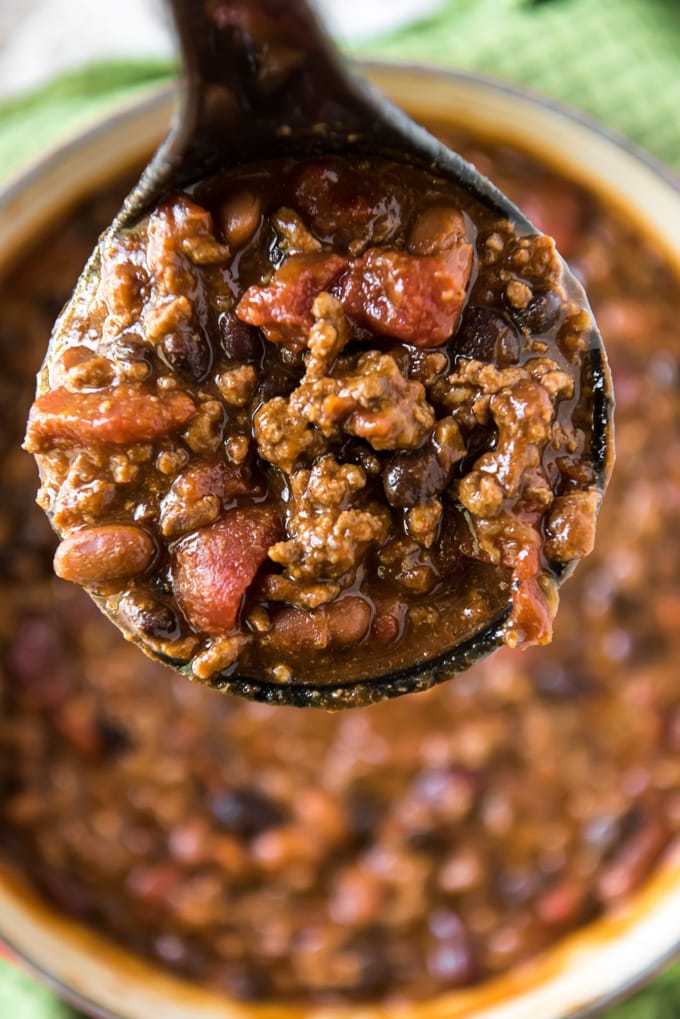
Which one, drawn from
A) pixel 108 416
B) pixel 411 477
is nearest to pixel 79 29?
pixel 108 416

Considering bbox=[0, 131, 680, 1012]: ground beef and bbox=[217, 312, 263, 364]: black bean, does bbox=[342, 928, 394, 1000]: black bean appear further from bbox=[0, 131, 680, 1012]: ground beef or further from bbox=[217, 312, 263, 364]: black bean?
bbox=[217, 312, 263, 364]: black bean

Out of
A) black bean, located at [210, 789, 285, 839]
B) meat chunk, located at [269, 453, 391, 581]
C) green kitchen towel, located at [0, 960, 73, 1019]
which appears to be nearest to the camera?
meat chunk, located at [269, 453, 391, 581]

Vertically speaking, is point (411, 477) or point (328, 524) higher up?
point (411, 477)

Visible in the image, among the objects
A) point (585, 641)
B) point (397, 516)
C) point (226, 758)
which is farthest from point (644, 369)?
point (226, 758)

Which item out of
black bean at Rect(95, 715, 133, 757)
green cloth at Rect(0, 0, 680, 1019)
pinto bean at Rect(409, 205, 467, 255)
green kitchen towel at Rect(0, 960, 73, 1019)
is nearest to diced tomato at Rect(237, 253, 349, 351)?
pinto bean at Rect(409, 205, 467, 255)

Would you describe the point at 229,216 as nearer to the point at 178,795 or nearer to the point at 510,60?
the point at 510,60

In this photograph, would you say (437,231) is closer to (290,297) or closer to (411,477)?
(290,297)

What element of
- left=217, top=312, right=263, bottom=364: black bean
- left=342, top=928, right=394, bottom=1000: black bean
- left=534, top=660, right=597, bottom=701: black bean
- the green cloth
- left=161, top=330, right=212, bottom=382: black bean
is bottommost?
left=342, top=928, right=394, bottom=1000: black bean
